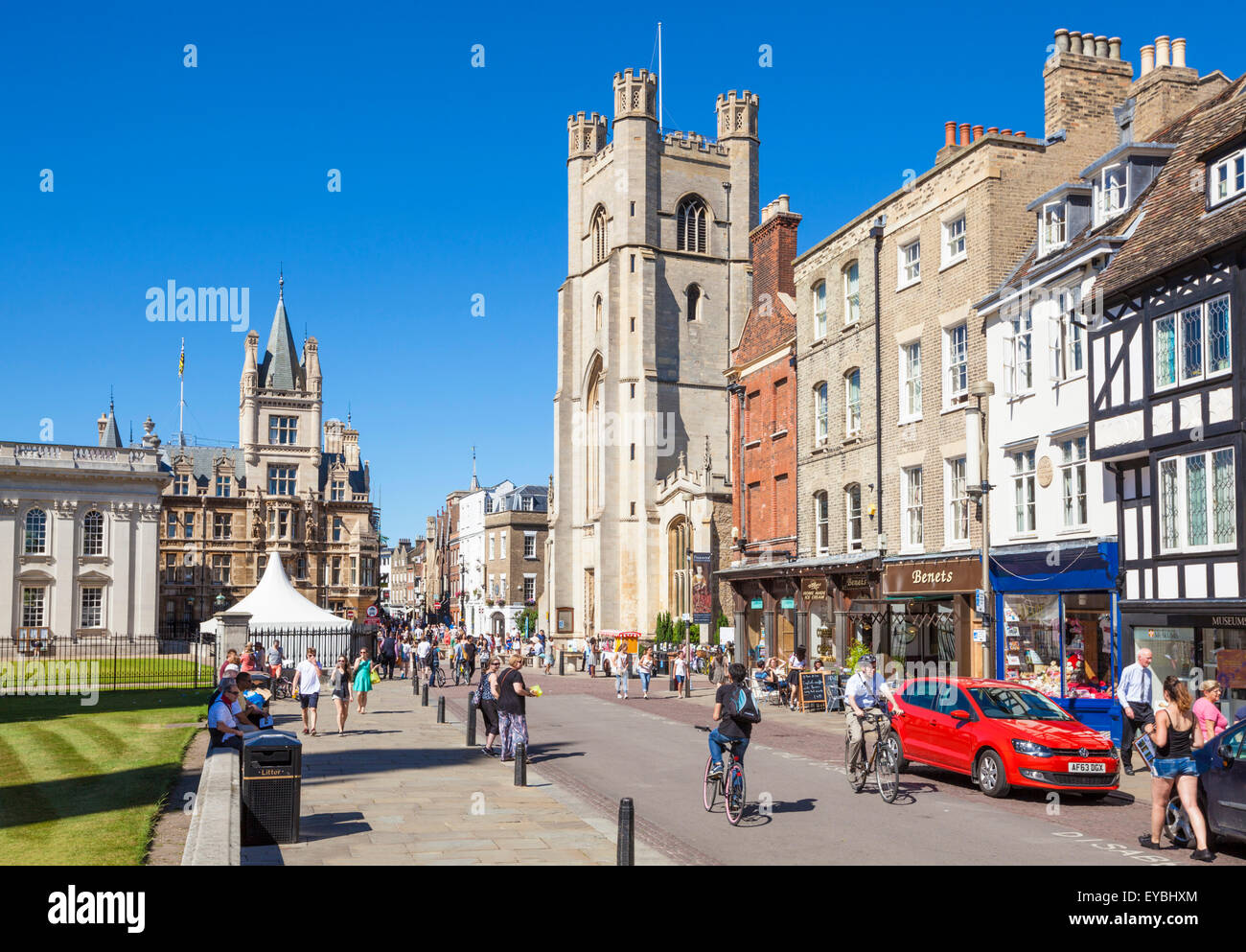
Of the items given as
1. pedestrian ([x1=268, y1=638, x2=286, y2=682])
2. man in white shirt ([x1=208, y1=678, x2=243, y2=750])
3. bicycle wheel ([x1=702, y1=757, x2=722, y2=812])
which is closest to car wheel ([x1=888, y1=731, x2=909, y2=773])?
bicycle wheel ([x1=702, y1=757, x2=722, y2=812])

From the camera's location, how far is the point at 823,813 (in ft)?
44.8

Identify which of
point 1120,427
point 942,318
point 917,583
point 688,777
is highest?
point 942,318

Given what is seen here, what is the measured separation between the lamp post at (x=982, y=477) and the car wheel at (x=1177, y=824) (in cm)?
1011

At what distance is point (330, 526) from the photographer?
87.1 meters

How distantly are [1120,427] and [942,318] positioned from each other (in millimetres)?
7742

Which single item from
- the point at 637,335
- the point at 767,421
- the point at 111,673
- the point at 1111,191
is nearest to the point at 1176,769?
the point at 1111,191

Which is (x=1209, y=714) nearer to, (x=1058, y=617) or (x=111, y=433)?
(x=1058, y=617)

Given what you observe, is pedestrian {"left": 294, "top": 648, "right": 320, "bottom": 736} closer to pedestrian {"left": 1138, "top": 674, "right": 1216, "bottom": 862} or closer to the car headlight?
the car headlight

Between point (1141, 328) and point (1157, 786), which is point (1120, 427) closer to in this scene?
point (1141, 328)

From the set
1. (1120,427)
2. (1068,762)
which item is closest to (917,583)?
(1120,427)

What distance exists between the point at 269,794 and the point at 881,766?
25.8ft

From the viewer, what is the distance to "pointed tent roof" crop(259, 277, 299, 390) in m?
87.8

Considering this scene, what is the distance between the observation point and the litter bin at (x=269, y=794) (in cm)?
1128

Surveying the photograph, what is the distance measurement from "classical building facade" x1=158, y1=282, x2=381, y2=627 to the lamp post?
64.3 metres
